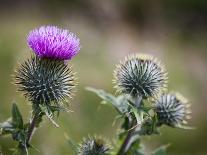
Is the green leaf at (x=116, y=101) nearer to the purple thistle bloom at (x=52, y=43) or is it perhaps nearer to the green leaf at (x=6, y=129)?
the purple thistle bloom at (x=52, y=43)

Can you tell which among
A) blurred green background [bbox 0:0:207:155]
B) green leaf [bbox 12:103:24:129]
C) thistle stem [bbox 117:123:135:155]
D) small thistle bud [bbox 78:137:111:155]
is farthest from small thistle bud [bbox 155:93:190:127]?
blurred green background [bbox 0:0:207:155]

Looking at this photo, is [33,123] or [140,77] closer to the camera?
[33,123]

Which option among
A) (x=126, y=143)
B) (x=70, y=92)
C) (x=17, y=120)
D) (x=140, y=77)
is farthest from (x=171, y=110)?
(x=17, y=120)

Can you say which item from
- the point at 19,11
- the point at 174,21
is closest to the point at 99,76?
the point at 19,11

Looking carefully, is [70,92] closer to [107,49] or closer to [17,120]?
[17,120]

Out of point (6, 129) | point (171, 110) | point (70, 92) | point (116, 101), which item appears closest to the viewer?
point (6, 129)

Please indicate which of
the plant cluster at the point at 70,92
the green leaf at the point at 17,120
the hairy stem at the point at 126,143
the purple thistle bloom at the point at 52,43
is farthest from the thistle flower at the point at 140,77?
the green leaf at the point at 17,120

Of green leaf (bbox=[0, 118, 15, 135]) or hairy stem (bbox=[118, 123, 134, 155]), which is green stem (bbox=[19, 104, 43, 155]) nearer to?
green leaf (bbox=[0, 118, 15, 135])
